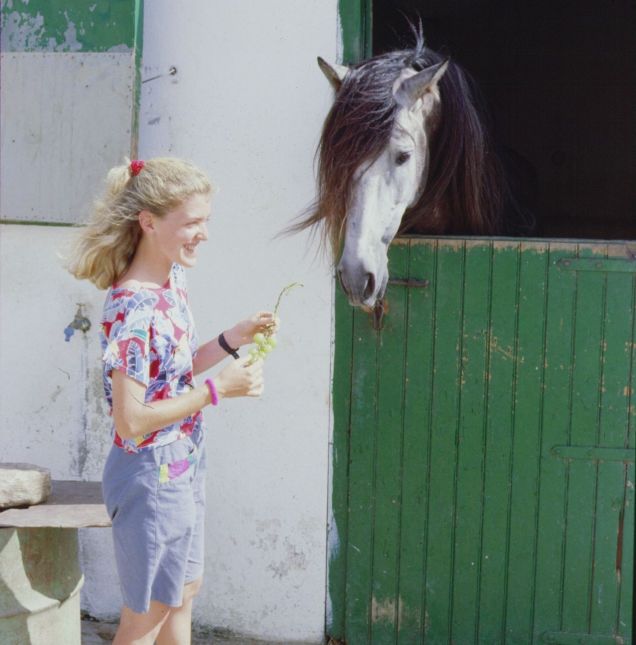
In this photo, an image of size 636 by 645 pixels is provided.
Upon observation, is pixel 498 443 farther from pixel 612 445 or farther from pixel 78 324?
pixel 78 324

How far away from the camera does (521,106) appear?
6.58 m

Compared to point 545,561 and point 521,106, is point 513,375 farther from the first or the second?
point 521,106

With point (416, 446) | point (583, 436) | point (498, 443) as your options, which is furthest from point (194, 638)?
point (583, 436)

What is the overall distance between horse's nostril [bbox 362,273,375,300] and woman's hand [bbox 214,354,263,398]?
0.54 m

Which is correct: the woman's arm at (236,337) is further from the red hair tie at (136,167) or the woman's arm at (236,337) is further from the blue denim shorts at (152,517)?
the red hair tie at (136,167)

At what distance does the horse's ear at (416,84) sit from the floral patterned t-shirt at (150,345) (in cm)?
100

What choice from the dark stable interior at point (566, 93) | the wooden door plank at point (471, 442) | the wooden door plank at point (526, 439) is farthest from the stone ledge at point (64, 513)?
the dark stable interior at point (566, 93)

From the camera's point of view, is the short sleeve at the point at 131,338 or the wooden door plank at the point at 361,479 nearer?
the short sleeve at the point at 131,338

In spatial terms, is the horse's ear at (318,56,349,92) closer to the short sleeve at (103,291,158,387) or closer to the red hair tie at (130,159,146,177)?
the red hair tie at (130,159,146,177)

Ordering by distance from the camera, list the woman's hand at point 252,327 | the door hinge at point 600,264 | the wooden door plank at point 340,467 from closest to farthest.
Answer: the woman's hand at point 252,327
the door hinge at point 600,264
the wooden door plank at point 340,467

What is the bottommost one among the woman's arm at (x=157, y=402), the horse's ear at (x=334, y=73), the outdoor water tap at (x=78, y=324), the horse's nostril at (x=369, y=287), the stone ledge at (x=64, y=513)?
the stone ledge at (x=64, y=513)

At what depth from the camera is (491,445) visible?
348 cm

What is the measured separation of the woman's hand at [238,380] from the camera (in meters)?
2.46

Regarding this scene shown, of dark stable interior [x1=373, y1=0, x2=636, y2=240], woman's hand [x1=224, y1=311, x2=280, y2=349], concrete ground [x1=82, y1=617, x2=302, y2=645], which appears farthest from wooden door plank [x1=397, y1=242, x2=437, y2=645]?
dark stable interior [x1=373, y1=0, x2=636, y2=240]
